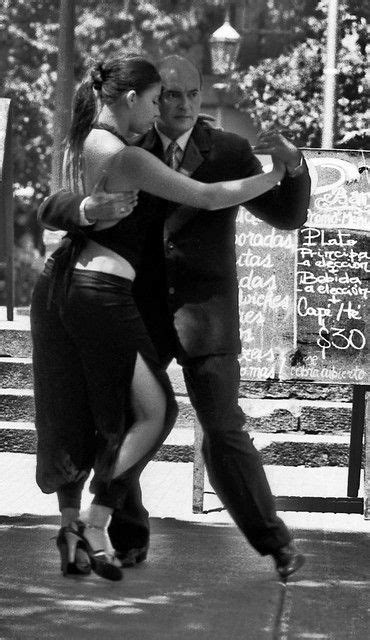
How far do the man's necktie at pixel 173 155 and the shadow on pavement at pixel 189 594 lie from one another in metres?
1.51

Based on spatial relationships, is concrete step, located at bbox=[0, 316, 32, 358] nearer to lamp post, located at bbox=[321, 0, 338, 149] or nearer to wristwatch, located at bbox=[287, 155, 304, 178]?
wristwatch, located at bbox=[287, 155, 304, 178]

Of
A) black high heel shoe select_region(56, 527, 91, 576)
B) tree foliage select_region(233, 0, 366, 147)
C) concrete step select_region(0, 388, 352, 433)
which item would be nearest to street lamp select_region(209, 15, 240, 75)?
tree foliage select_region(233, 0, 366, 147)

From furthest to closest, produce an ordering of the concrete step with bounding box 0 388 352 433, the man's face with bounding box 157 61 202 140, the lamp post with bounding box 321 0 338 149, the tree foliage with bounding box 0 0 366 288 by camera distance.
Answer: the tree foliage with bounding box 0 0 366 288
the lamp post with bounding box 321 0 338 149
the concrete step with bounding box 0 388 352 433
the man's face with bounding box 157 61 202 140

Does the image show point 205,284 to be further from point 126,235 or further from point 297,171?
point 297,171

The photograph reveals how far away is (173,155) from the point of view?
606 centimetres

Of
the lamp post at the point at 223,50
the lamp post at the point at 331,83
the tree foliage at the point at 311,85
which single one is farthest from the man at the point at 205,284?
the tree foliage at the point at 311,85

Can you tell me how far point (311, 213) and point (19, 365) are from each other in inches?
127

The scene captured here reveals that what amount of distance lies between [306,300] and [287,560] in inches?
82.9

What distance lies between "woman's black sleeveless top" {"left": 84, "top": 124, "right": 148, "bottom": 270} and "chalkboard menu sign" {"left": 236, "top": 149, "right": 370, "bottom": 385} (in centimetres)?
186

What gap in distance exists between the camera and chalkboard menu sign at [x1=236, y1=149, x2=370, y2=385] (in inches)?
302

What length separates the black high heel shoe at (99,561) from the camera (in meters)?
5.69

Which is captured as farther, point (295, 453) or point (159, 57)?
point (159, 57)

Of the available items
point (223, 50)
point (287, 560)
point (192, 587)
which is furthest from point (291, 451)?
point (223, 50)

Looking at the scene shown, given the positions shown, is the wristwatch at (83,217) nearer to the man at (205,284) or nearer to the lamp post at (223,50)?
the man at (205,284)
